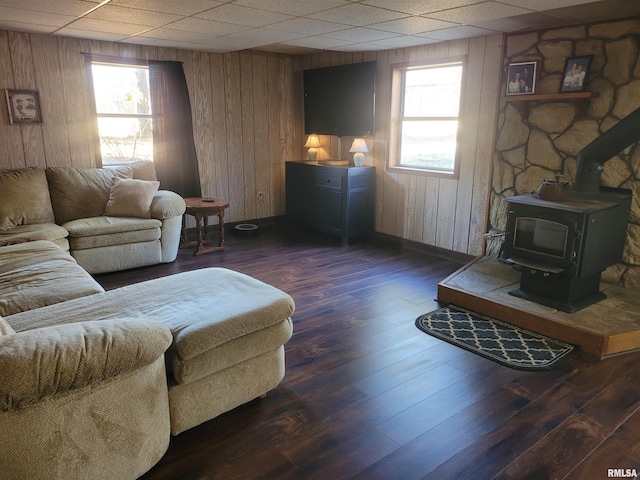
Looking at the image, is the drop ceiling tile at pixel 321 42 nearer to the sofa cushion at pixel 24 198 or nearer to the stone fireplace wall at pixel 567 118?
the stone fireplace wall at pixel 567 118

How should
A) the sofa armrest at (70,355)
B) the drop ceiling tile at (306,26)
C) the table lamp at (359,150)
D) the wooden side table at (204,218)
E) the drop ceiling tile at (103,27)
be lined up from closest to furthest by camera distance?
1. the sofa armrest at (70,355)
2. the drop ceiling tile at (306,26)
3. the drop ceiling tile at (103,27)
4. the wooden side table at (204,218)
5. the table lamp at (359,150)

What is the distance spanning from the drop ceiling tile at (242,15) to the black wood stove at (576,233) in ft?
7.45

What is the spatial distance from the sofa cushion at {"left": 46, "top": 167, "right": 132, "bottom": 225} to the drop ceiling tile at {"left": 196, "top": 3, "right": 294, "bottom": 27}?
2.08 metres

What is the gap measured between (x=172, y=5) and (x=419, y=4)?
169 centimetres

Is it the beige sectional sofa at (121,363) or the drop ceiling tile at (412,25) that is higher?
the drop ceiling tile at (412,25)

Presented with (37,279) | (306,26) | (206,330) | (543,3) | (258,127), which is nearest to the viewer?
(206,330)

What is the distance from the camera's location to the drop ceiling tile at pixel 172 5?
10.4 feet

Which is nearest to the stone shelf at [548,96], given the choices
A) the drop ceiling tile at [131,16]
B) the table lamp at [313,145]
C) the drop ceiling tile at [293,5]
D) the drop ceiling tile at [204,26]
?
the drop ceiling tile at [293,5]

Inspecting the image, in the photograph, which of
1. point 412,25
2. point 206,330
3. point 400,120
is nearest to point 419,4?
point 412,25

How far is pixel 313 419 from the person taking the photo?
228cm

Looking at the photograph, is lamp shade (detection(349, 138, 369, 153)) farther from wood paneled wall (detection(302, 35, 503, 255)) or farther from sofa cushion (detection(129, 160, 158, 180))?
sofa cushion (detection(129, 160, 158, 180))

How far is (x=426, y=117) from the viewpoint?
16.3 ft

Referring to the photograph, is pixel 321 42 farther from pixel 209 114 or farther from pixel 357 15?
pixel 209 114

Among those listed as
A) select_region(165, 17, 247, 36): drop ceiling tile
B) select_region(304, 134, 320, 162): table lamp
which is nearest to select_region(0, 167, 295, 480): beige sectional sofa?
select_region(165, 17, 247, 36): drop ceiling tile
